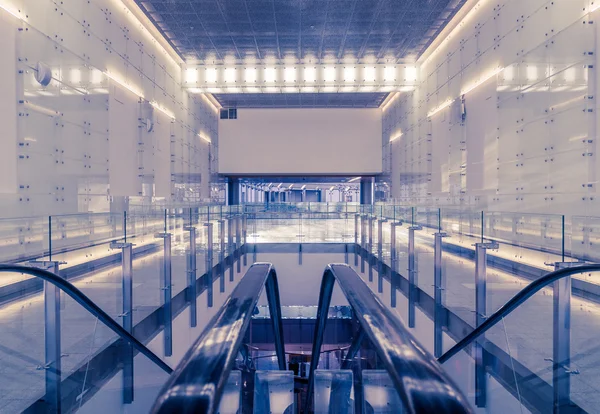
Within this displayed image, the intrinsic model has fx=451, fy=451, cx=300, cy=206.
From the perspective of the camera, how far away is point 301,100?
649 inches

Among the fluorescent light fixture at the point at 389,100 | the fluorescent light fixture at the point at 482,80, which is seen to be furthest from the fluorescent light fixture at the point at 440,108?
the fluorescent light fixture at the point at 389,100

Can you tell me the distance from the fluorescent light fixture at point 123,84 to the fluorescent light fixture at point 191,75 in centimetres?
340

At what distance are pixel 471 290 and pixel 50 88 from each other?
587 centimetres

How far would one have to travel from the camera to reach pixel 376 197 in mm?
19766

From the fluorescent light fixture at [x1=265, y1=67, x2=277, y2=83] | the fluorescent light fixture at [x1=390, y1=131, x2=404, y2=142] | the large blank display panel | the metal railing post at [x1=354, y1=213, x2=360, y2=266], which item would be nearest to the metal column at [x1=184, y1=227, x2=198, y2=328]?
the metal railing post at [x1=354, y1=213, x2=360, y2=266]

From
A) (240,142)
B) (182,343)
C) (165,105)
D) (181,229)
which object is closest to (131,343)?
(182,343)

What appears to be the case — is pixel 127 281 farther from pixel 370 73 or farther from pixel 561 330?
pixel 370 73

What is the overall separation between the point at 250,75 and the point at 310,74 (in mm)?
1726

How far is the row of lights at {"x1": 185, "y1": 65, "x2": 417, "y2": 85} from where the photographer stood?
1288cm

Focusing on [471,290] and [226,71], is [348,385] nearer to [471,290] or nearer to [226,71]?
[471,290]

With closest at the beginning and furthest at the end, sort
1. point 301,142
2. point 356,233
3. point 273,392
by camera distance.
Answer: point 273,392, point 356,233, point 301,142

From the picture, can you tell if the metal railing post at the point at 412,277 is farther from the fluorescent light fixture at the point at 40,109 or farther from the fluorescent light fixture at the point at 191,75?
the fluorescent light fixture at the point at 191,75

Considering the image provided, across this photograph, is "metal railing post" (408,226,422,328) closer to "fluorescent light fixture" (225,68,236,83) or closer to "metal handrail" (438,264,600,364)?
"metal handrail" (438,264,600,364)

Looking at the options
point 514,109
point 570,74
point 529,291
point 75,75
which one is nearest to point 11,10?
point 75,75
